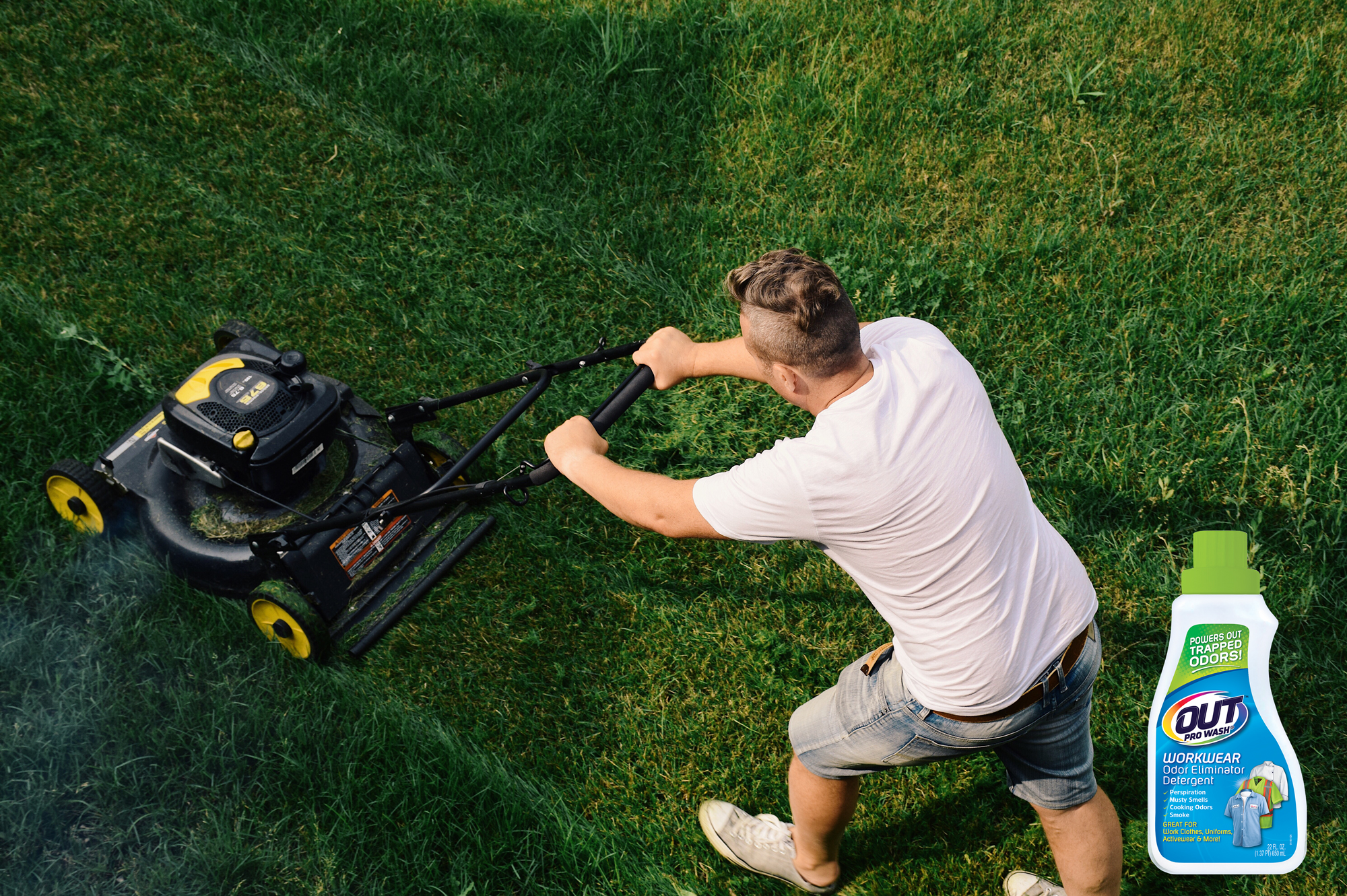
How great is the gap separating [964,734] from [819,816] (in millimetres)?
562

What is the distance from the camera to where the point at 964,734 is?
225 cm

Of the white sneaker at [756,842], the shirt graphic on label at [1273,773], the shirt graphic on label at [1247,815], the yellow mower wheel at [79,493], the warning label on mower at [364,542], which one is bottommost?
the white sneaker at [756,842]

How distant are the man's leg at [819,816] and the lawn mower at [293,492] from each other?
3.90 ft

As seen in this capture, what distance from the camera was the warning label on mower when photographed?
131 inches

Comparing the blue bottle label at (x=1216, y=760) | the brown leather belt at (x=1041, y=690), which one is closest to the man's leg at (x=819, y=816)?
the blue bottle label at (x=1216, y=760)

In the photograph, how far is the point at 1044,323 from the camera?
4.05 m

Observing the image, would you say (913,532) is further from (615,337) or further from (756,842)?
(615,337)

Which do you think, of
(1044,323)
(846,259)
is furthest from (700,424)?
(1044,323)

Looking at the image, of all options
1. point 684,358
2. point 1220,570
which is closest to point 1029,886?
point 1220,570

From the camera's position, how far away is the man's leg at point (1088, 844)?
2383 millimetres

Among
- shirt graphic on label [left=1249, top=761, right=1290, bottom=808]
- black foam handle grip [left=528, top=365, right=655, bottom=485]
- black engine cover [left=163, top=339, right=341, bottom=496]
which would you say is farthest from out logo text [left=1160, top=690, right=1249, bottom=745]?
black engine cover [left=163, top=339, right=341, bottom=496]

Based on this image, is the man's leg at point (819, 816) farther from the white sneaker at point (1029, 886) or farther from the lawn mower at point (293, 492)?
the lawn mower at point (293, 492)

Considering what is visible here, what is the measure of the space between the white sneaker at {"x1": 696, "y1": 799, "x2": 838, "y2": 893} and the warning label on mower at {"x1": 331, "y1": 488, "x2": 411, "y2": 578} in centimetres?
142

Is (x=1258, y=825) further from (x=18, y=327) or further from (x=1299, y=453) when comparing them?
(x=18, y=327)
